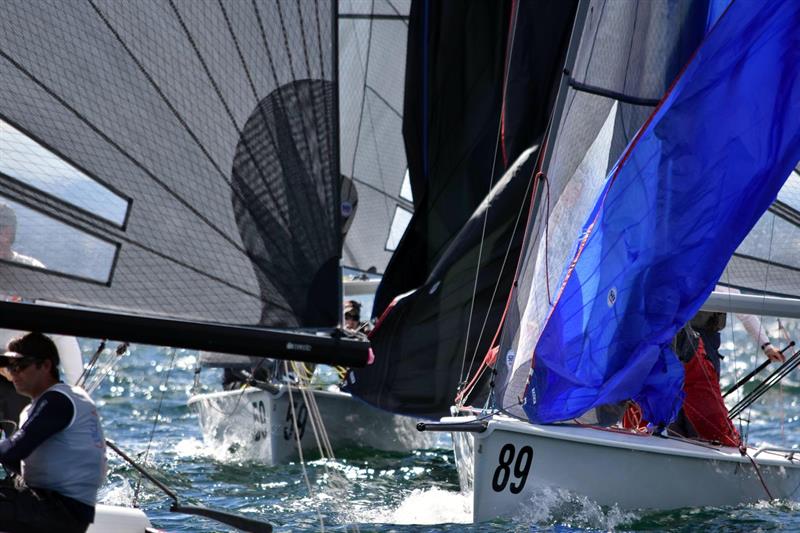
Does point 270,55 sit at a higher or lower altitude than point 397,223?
lower

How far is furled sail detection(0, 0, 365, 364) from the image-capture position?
3611 millimetres

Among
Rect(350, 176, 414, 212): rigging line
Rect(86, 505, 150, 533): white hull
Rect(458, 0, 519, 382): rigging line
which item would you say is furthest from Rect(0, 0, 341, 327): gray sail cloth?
Rect(350, 176, 414, 212): rigging line

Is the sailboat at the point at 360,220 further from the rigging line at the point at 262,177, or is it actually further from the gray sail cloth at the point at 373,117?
the rigging line at the point at 262,177

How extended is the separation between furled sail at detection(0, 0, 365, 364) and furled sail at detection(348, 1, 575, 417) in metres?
2.77

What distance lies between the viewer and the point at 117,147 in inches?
147

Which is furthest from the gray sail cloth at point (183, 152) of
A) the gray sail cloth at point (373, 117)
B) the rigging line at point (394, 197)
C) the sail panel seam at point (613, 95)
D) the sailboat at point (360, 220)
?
the rigging line at point (394, 197)

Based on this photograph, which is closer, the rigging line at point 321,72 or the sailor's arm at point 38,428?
the sailor's arm at point 38,428

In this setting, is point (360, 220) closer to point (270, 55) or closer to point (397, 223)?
point (397, 223)

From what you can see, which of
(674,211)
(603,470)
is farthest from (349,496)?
(674,211)

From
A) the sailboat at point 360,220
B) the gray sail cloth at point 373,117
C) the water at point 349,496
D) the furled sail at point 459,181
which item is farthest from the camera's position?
the gray sail cloth at point 373,117

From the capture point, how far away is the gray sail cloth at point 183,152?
363cm

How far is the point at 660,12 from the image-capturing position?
611 centimetres

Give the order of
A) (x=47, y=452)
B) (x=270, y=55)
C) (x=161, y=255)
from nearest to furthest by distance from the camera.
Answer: (x=47, y=452), (x=161, y=255), (x=270, y=55)

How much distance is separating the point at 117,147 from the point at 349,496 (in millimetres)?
3733
